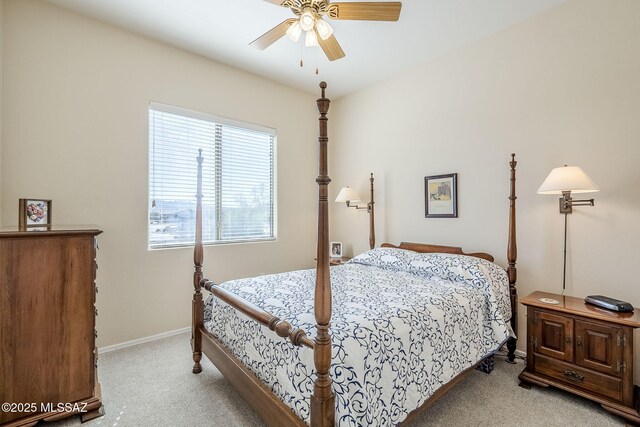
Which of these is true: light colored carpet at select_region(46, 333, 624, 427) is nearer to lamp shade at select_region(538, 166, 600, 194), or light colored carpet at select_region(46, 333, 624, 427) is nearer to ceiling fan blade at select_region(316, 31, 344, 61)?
lamp shade at select_region(538, 166, 600, 194)

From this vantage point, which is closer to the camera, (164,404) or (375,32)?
(164,404)

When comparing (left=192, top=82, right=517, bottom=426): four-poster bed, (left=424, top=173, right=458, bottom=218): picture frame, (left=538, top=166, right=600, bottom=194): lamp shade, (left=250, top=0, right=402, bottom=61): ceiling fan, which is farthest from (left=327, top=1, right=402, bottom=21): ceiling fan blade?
(left=424, top=173, right=458, bottom=218): picture frame

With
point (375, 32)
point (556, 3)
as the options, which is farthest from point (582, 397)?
point (375, 32)

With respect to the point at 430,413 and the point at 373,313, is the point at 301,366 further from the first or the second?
the point at 430,413

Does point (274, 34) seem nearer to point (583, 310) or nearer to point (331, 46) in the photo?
point (331, 46)

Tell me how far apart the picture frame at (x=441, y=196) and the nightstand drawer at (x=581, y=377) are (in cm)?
147

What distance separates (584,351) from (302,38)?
3.36m

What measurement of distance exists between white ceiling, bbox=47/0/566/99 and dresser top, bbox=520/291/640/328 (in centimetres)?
239

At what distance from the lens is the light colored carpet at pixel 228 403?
1.82 m

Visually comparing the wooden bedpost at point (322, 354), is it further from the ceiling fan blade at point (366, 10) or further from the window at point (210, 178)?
the window at point (210, 178)

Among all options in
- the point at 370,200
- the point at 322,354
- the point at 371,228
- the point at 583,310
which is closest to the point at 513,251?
the point at 583,310

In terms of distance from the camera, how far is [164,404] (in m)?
1.98

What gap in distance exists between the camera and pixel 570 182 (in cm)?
210

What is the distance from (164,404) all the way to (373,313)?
1550 millimetres
